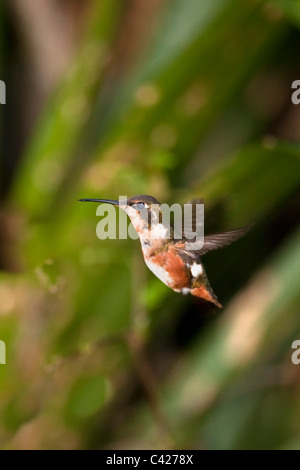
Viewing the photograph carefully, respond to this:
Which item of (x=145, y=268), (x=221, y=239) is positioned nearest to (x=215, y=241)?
(x=221, y=239)

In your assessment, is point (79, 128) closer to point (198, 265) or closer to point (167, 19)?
point (167, 19)

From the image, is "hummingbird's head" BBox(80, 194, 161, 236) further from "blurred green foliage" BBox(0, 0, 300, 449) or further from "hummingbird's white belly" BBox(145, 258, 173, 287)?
"blurred green foliage" BBox(0, 0, 300, 449)

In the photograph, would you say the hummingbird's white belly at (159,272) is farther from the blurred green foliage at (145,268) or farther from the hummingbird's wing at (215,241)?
the blurred green foliage at (145,268)

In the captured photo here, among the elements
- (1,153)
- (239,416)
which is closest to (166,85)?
(239,416)

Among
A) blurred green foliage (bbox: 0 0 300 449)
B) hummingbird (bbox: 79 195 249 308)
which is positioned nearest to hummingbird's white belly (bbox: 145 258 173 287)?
hummingbird (bbox: 79 195 249 308)

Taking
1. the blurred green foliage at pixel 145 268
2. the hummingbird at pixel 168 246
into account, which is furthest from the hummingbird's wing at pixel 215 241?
the blurred green foliage at pixel 145 268

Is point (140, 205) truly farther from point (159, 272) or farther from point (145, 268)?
point (145, 268)
